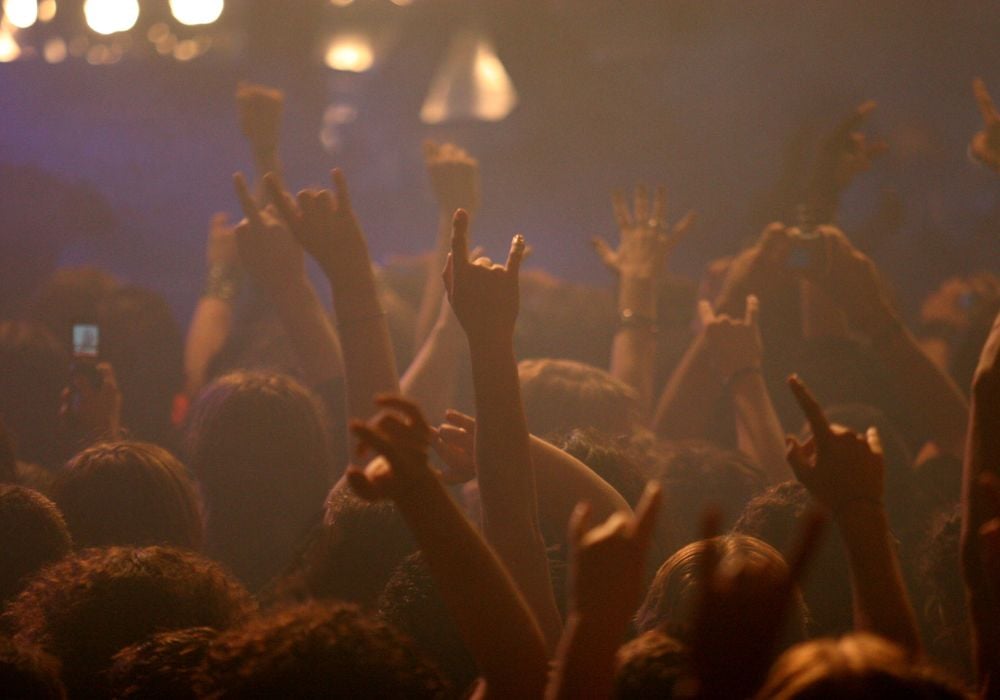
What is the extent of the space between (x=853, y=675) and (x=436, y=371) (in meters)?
2.00

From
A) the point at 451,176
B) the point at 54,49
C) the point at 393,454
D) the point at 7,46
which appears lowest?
the point at 393,454

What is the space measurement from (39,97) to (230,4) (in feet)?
7.44

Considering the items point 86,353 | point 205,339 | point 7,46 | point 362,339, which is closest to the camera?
point 362,339

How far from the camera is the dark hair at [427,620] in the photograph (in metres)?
1.52

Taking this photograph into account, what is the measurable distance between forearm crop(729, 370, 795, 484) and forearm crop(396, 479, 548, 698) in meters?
1.73

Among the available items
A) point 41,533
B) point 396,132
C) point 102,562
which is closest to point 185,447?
point 41,533

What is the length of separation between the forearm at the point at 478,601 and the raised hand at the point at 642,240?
2142mm

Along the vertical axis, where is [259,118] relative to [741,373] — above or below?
above

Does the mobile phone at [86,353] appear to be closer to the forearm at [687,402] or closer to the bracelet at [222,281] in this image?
the bracelet at [222,281]

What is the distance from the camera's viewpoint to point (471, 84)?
8016 mm

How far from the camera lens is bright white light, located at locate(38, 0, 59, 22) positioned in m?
7.04

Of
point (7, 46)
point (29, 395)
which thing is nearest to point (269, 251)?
point (29, 395)

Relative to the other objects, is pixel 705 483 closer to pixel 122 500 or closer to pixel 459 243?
pixel 459 243

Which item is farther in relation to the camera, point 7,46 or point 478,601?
point 7,46
